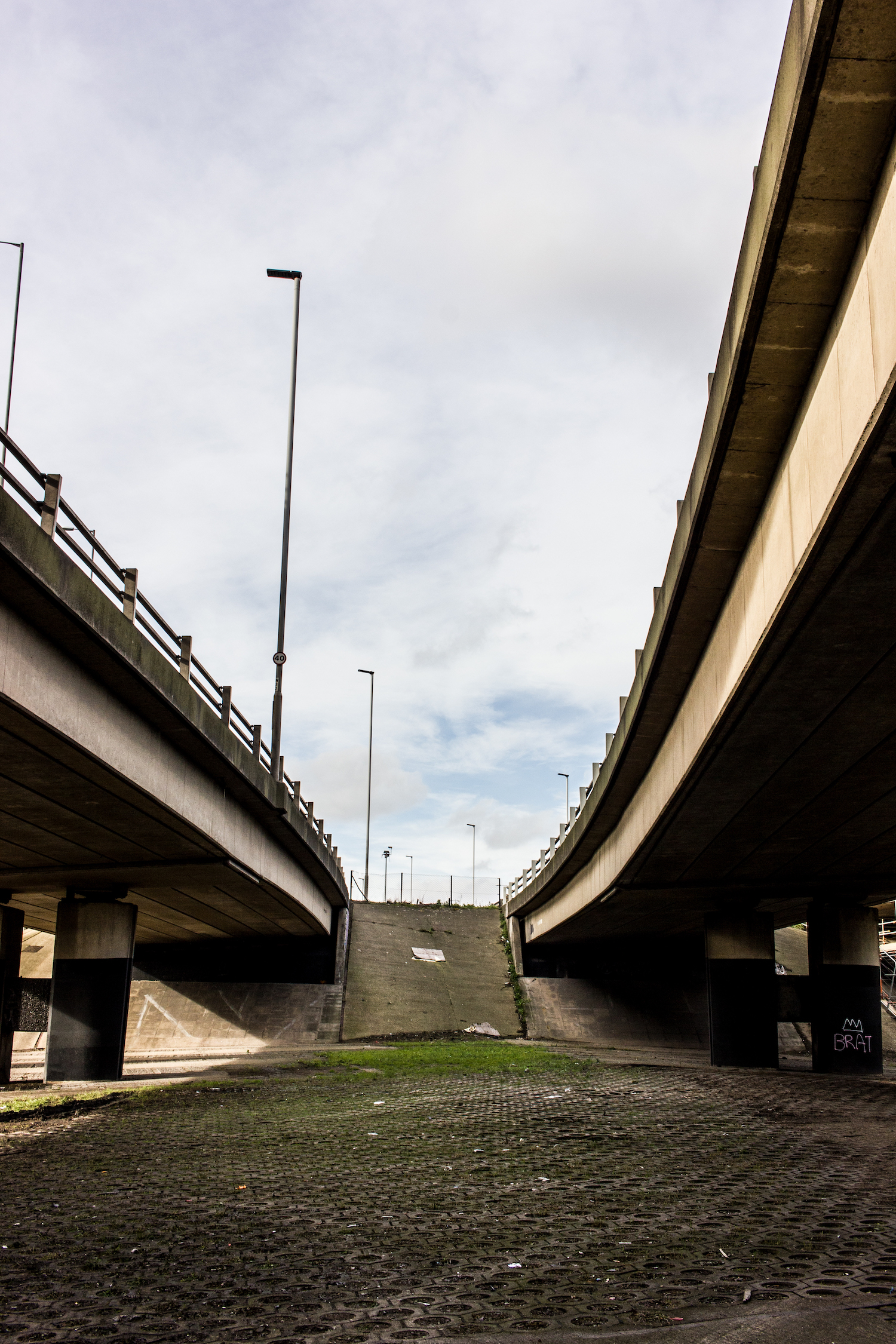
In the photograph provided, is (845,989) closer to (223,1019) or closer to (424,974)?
(424,974)

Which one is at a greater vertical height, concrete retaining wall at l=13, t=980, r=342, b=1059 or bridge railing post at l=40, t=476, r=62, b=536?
bridge railing post at l=40, t=476, r=62, b=536

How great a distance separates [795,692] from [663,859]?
1302 cm

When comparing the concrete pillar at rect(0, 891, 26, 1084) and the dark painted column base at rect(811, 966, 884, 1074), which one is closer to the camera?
the concrete pillar at rect(0, 891, 26, 1084)

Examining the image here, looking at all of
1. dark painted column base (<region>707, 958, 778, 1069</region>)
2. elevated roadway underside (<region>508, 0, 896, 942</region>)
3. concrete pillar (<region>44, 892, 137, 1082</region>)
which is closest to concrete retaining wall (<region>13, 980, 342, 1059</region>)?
concrete pillar (<region>44, 892, 137, 1082</region>)

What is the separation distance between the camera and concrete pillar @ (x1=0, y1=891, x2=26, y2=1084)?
26.5m

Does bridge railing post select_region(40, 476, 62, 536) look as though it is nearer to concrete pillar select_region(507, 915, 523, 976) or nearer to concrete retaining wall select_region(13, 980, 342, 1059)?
concrete retaining wall select_region(13, 980, 342, 1059)

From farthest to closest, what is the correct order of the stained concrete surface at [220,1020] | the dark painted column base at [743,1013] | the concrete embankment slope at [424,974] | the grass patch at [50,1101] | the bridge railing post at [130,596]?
the concrete embankment slope at [424,974], the stained concrete surface at [220,1020], the dark painted column base at [743,1013], the grass patch at [50,1101], the bridge railing post at [130,596]

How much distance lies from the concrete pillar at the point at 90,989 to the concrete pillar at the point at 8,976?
3.53ft

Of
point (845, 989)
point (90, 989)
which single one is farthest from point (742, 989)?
point (90, 989)

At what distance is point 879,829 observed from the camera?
21781 mm

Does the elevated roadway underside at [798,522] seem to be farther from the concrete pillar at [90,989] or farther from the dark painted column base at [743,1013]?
the concrete pillar at [90,989]

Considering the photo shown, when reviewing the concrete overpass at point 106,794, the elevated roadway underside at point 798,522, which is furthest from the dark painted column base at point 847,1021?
the concrete overpass at point 106,794

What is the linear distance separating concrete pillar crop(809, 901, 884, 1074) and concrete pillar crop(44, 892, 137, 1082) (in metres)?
17.8

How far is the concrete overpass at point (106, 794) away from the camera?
12656 mm
